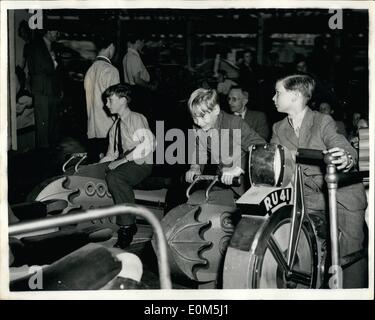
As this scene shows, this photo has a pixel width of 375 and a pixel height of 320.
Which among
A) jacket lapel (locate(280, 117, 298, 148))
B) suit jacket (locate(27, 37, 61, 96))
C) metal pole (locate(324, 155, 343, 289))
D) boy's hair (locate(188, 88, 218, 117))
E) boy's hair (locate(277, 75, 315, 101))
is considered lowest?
metal pole (locate(324, 155, 343, 289))

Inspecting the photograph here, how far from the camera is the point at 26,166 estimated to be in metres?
2.07

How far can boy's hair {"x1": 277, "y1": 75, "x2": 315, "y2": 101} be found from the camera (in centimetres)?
156

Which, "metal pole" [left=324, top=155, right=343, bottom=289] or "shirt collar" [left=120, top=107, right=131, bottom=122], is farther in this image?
"shirt collar" [left=120, top=107, right=131, bottom=122]

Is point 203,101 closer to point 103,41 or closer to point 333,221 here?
point 333,221

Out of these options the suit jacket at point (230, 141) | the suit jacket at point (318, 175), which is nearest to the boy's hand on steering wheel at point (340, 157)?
the suit jacket at point (318, 175)

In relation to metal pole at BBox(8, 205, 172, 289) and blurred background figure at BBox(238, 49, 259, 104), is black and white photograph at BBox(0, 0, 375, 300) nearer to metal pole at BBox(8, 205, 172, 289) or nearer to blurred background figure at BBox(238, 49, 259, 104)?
metal pole at BBox(8, 205, 172, 289)

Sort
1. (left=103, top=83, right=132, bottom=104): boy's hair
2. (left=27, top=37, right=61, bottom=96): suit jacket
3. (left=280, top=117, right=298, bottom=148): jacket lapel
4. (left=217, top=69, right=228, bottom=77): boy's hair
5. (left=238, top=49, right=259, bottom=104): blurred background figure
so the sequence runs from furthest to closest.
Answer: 1. (left=217, top=69, right=228, bottom=77): boy's hair
2. (left=238, top=49, right=259, bottom=104): blurred background figure
3. (left=27, top=37, right=61, bottom=96): suit jacket
4. (left=103, top=83, right=132, bottom=104): boy's hair
5. (left=280, top=117, right=298, bottom=148): jacket lapel

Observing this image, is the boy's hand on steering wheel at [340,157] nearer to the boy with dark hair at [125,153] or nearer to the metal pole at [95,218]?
the metal pole at [95,218]

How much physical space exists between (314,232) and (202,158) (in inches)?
22.1

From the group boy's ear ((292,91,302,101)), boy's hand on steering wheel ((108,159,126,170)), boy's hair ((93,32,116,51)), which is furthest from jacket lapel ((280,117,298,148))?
boy's hair ((93,32,116,51))

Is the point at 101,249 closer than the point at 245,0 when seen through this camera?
Yes

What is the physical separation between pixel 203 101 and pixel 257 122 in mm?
661

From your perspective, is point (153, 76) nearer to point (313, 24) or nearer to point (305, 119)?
point (305, 119)
